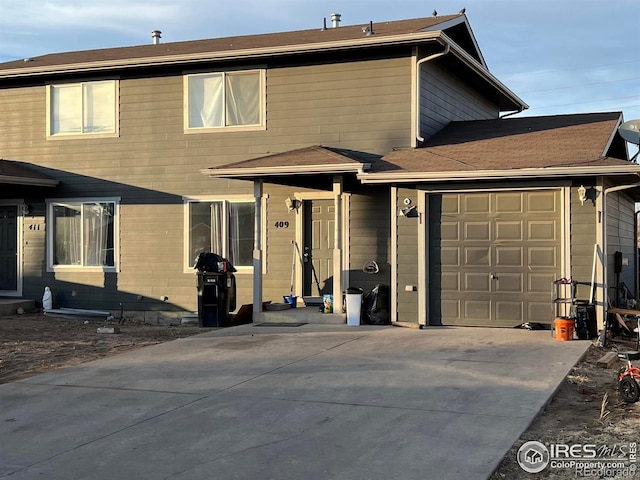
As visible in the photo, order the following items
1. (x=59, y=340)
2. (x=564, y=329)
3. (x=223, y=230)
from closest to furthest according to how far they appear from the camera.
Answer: (x=564, y=329)
(x=59, y=340)
(x=223, y=230)

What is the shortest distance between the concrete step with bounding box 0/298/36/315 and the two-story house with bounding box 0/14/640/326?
1.06 feet

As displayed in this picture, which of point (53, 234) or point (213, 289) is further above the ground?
point (53, 234)

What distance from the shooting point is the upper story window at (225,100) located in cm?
1376

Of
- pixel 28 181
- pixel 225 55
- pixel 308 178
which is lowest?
pixel 308 178

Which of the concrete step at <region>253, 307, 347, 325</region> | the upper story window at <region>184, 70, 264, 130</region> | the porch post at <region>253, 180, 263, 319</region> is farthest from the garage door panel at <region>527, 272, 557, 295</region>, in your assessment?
the upper story window at <region>184, 70, 264, 130</region>

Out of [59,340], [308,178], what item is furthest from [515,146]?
[59,340]

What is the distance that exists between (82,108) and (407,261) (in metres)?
8.05

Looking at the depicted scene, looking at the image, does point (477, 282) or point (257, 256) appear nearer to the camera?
point (477, 282)

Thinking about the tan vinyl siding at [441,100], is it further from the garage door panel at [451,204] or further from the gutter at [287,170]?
the gutter at [287,170]

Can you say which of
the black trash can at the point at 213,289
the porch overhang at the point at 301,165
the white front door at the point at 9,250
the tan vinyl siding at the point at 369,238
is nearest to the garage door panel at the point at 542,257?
the tan vinyl siding at the point at 369,238

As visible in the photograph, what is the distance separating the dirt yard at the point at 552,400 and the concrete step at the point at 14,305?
0.37 m

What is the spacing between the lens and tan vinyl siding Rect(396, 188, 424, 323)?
11.8m

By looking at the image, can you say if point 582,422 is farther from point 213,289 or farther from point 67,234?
point 67,234

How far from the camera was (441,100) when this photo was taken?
13.8 meters
